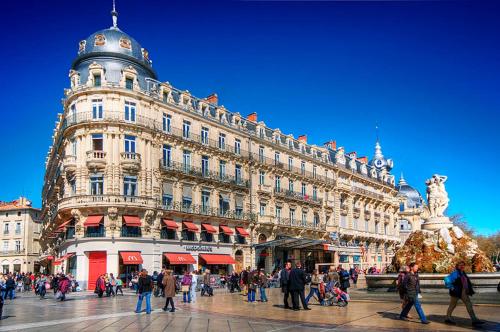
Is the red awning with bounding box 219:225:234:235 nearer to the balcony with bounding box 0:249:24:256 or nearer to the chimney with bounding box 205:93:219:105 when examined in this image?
the chimney with bounding box 205:93:219:105

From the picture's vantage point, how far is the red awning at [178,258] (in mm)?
37531

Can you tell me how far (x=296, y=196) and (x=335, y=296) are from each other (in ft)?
111

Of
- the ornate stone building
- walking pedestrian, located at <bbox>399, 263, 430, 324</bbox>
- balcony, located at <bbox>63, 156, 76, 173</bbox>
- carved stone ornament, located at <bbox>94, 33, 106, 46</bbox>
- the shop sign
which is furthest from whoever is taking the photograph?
the shop sign

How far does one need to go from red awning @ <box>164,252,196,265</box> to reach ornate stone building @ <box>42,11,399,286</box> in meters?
0.12

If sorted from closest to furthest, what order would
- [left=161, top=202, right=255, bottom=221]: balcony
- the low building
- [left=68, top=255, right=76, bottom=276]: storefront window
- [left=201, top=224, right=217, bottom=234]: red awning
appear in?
[left=68, top=255, right=76, bottom=276]: storefront window < [left=161, top=202, right=255, bottom=221]: balcony < [left=201, top=224, right=217, bottom=234]: red awning < the low building

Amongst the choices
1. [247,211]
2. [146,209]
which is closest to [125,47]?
[146,209]

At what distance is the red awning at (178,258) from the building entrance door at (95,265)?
493 centimetres

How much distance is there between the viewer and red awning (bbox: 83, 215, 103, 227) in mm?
34469

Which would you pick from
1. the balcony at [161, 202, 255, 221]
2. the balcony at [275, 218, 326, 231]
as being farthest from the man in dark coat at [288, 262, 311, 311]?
the balcony at [275, 218, 326, 231]

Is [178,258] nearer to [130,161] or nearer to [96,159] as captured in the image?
[130,161]

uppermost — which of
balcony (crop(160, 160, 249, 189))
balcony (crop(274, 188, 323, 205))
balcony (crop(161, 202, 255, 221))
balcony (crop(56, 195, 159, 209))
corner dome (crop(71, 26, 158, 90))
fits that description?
corner dome (crop(71, 26, 158, 90))

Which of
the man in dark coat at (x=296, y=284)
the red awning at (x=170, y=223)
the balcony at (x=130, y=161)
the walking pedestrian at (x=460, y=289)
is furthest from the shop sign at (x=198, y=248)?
the walking pedestrian at (x=460, y=289)

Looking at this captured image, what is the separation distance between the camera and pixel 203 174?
42.2 meters

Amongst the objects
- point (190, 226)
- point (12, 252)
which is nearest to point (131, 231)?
point (190, 226)
